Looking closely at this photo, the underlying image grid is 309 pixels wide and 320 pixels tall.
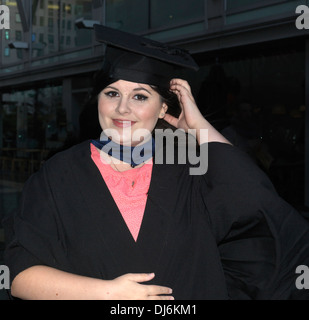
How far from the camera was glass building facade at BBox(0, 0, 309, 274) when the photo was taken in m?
8.34

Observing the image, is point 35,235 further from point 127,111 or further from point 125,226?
point 127,111

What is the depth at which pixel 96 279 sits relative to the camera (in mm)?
1488

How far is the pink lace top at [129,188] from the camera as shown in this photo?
1.72m

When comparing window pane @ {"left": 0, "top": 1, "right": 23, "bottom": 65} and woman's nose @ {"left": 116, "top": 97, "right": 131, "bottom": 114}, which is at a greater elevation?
window pane @ {"left": 0, "top": 1, "right": 23, "bottom": 65}

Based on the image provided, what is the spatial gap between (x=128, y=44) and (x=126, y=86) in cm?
18

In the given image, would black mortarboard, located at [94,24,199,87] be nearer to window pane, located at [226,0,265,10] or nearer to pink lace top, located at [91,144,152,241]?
pink lace top, located at [91,144,152,241]

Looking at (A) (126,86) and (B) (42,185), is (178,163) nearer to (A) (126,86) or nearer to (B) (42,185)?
(A) (126,86)

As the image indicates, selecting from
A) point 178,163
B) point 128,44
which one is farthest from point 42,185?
Result: point 128,44

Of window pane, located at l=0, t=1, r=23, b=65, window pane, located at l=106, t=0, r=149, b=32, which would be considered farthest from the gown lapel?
window pane, located at l=0, t=1, r=23, b=65

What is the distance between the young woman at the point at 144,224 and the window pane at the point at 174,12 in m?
8.16

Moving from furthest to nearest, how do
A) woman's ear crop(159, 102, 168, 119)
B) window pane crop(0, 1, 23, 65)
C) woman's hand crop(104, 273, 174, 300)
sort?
1. window pane crop(0, 1, 23, 65)
2. woman's ear crop(159, 102, 168, 119)
3. woman's hand crop(104, 273, 174, 300)

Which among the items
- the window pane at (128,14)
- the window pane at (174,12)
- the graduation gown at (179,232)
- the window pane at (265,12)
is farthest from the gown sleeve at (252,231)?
the window pane at (128,14)

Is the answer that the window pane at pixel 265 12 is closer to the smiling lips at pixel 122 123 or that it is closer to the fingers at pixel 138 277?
the smiling lips at pixel 122 123

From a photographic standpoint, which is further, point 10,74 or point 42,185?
point 10,74
